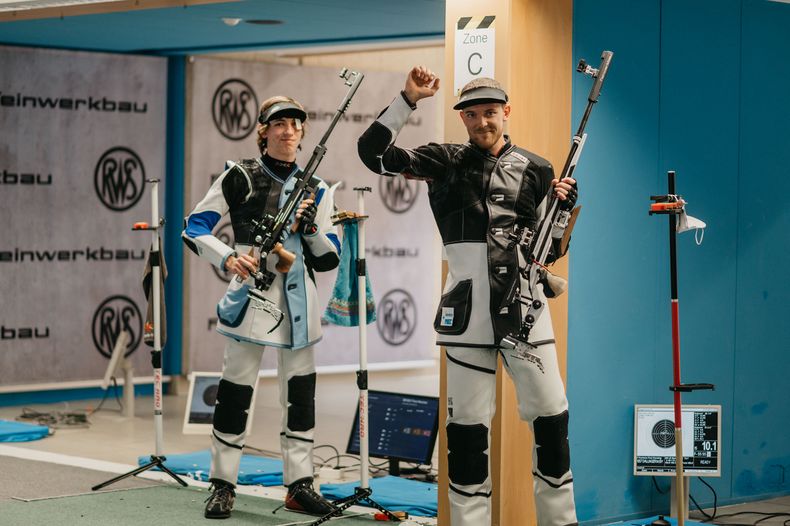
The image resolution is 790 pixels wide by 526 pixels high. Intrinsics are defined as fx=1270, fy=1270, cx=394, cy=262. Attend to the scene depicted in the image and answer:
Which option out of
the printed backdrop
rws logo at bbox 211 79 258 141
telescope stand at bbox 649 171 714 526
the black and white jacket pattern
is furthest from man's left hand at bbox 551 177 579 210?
rws logo at bbox 211 79 258 141

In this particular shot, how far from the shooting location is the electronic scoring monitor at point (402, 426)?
657 cm

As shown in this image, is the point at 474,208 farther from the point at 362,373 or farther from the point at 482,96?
the point at 362,373

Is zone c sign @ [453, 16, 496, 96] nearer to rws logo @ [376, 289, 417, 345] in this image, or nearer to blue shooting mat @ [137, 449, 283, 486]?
blue shooting mat @ [137, 449, 283, 486]

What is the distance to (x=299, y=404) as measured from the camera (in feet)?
18.9

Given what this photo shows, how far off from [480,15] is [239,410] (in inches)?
80.6

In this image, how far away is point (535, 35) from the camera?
531cm

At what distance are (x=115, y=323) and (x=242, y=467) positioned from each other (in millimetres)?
2918

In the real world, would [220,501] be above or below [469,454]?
below

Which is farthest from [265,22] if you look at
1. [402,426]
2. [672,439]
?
[672,439]

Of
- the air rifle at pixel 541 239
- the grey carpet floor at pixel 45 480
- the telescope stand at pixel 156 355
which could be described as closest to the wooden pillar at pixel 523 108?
the air rifle at pixel 541 239

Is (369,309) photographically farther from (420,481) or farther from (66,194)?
(66,194)

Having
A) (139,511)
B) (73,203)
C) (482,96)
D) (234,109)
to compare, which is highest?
(234,109)

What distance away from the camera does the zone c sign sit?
17.4 ft

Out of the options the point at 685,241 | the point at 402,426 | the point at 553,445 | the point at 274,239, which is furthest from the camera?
the point at 402,426
